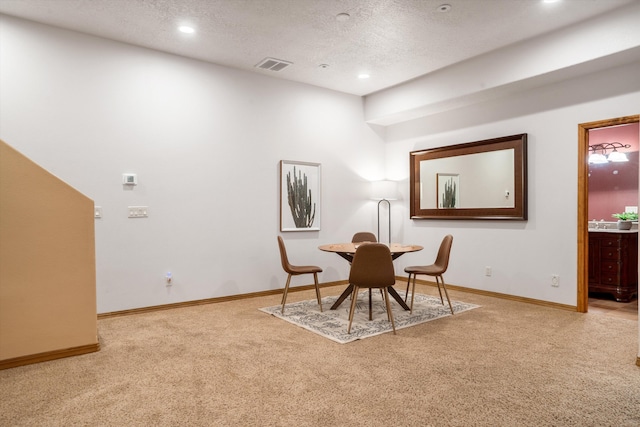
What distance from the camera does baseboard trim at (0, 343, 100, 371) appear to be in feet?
9.39

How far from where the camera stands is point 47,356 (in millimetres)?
2996

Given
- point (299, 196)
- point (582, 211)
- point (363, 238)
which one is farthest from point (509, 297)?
point (299, 196)

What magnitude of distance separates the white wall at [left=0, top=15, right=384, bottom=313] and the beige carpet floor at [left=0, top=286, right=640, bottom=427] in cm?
99

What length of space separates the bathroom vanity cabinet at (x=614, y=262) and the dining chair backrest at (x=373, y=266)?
10.9ft

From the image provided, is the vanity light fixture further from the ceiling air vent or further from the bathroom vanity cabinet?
the ceiling air vent

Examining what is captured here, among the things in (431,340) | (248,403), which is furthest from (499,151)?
(248,403)

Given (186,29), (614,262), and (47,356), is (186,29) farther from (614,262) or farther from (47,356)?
(614,262)

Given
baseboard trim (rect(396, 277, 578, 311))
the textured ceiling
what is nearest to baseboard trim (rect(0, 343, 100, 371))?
the textured ceiling

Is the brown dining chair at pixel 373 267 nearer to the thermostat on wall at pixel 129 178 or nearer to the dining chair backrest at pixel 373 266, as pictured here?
the dining chair backrest at pixel 373 266

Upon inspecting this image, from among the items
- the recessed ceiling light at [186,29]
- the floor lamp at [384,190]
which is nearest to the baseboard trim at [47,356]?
the recessed ceiling light at [186,29]

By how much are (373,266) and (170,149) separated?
2800mm

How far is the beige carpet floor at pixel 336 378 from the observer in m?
2.18

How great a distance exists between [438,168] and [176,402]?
4850 mm

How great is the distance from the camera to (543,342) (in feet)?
11.1
